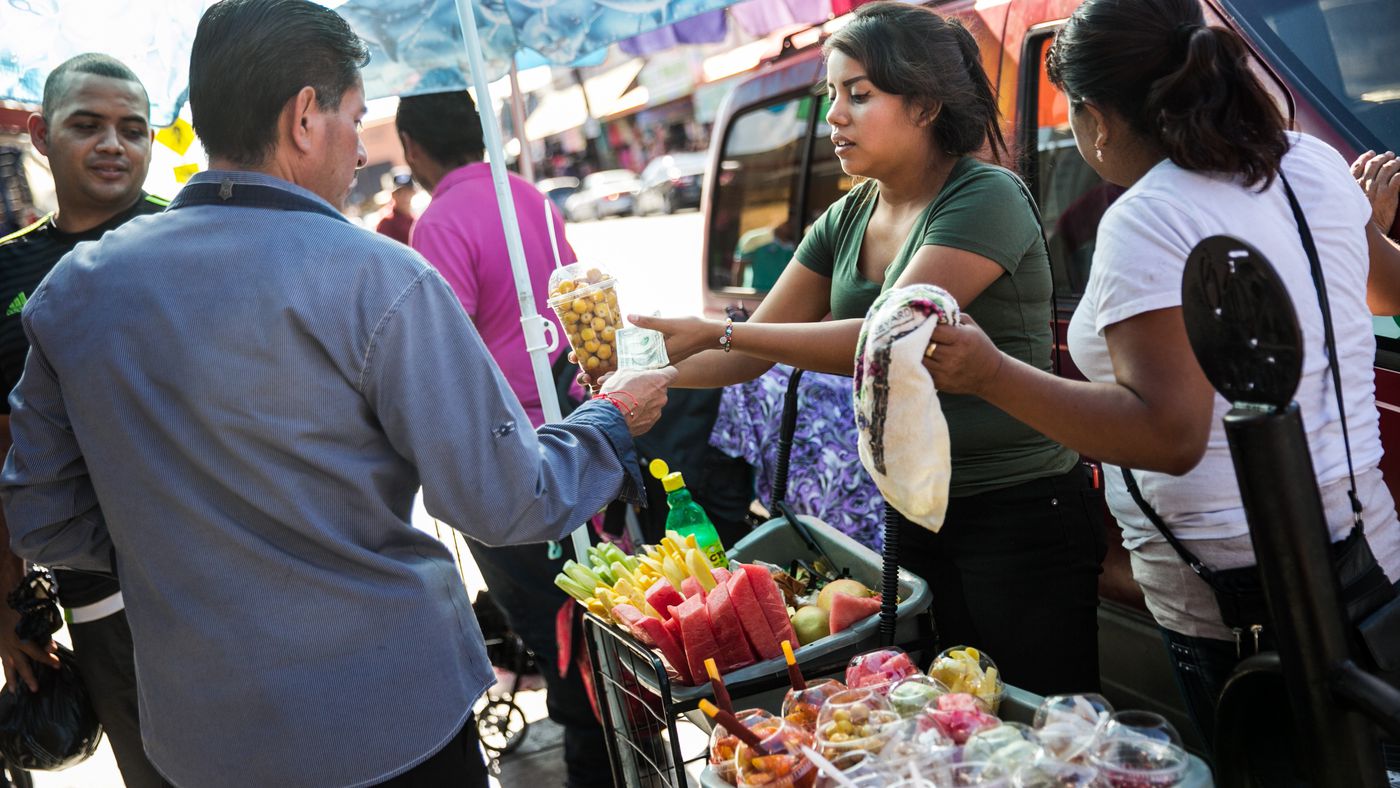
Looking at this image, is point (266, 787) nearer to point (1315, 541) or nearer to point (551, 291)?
point (551, 291)

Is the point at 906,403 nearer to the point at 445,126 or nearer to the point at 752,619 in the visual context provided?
the point at 752,619

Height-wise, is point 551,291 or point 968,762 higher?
point 551,291

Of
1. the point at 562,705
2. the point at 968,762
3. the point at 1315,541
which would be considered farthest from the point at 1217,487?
the point at 562,705

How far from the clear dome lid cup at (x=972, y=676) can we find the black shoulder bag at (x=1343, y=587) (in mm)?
374

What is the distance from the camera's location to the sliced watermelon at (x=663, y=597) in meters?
2.36

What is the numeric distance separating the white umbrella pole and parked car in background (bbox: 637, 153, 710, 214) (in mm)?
29293

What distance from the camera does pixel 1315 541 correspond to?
1.39m

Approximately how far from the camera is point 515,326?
3.90 metres

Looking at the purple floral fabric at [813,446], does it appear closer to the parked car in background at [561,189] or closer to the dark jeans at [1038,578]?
the dark jeans at [1038,578]

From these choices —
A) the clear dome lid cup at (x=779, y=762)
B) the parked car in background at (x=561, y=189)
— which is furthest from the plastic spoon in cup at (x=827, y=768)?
the parked car in background at (x=561, y=189)

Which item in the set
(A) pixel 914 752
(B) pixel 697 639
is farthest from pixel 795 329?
(A) pixel 914 752

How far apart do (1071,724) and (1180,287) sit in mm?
646

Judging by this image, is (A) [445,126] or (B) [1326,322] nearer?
(B) [1326,322]

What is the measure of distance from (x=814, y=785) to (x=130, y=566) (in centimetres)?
115
